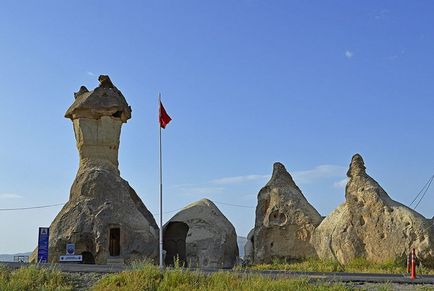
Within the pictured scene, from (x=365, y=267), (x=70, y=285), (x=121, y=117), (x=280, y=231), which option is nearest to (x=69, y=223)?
(x=121, y=117)

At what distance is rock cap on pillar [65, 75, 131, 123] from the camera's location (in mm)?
38250

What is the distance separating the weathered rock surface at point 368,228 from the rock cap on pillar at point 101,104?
15160mm

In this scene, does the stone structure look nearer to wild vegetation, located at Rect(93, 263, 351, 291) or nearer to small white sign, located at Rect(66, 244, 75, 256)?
small white sign, located at Rect(66, 244, 75, 256)

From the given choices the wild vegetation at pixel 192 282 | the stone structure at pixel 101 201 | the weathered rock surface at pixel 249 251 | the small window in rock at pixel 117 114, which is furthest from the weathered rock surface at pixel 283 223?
the wild vegetation at pixel 192 282

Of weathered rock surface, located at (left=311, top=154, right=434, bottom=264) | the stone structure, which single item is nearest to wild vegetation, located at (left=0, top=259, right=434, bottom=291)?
weathered rock surface, located at (left=311, top=154, right=434, bottom=264)

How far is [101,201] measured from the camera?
34.8 m

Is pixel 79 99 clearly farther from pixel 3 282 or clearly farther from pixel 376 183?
pixel 3 282

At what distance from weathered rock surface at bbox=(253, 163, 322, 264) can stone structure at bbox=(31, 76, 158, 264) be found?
20.4 ft

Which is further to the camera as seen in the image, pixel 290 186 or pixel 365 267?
pixel 290 186

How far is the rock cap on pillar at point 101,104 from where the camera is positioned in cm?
3825

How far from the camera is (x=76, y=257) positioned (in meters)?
27.6

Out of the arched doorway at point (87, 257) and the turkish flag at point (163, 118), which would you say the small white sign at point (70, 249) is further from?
the turkish flag at point (163, 118)

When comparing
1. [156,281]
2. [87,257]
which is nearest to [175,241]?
[87,257]

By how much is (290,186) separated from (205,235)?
587 centimetres
